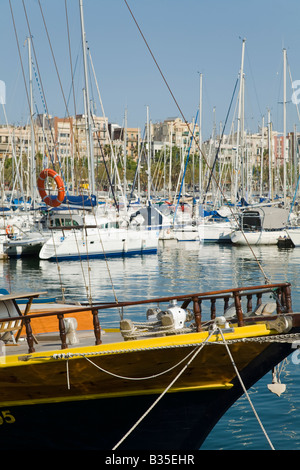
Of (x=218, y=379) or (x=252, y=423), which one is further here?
(x=252, y=423)

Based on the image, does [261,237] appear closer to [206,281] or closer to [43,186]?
[206,281]

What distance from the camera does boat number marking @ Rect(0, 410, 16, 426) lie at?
9.70m

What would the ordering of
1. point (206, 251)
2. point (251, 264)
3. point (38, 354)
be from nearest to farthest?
point (38, 354), point (251, 264), point (206, 251)

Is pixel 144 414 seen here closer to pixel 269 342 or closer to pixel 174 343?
pixel 174 343

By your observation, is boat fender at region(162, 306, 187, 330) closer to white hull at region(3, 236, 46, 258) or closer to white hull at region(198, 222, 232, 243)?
white hull at region(3, 236, 46, 258)

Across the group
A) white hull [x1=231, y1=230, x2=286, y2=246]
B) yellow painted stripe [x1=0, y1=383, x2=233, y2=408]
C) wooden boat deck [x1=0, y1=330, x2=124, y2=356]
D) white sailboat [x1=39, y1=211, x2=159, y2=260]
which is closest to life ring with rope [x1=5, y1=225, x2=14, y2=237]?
white sailboat [x1=39, y1=211, x2=159, y2=260]

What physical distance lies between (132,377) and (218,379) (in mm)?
1251

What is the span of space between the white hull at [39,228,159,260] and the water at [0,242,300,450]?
31.5 inches

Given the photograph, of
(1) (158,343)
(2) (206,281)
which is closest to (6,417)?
(1) (158,343)

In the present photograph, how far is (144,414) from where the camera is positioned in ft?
30.1

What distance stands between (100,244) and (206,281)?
1168cm
